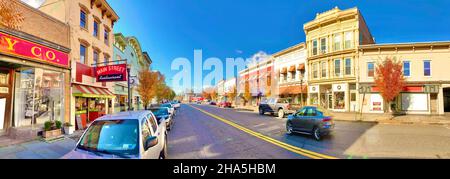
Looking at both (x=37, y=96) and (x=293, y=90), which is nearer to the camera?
(x=37, y=96)

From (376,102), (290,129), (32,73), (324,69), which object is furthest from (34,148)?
(376,102)

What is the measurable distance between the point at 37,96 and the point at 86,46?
16.3 ft

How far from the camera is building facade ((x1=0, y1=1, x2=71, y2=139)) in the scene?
8266 mm

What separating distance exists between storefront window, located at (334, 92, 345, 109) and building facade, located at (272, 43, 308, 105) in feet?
13.5

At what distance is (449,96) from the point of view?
22688mm

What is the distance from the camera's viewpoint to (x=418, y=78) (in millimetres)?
21422

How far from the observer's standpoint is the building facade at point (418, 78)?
20.8 metres

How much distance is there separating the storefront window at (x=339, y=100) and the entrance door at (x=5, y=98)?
29.7 meters

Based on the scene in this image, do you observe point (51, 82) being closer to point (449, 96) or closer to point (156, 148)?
point (156, 148)

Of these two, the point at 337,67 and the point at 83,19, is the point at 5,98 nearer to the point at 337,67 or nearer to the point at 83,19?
the point at 83,19
